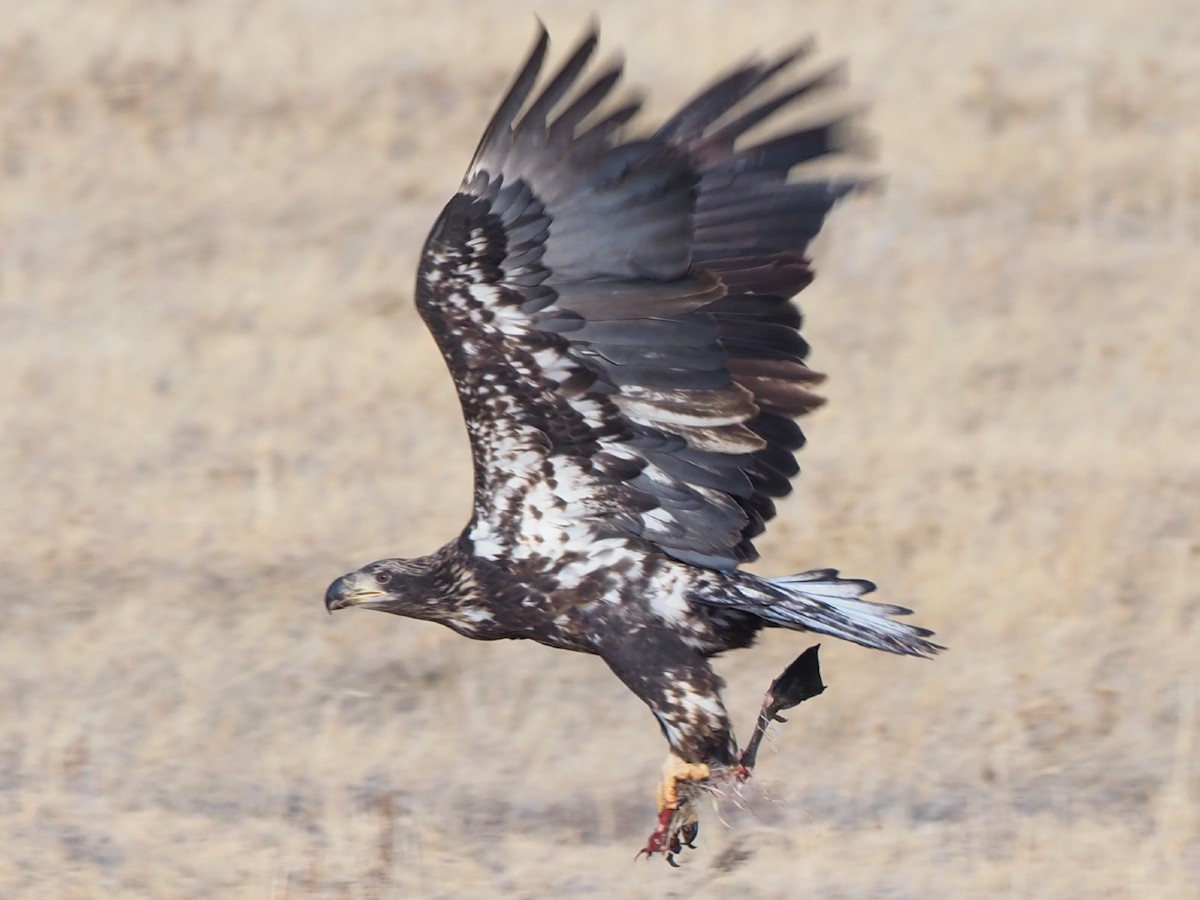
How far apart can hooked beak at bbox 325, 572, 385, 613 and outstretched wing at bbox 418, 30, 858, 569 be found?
0.47 meters

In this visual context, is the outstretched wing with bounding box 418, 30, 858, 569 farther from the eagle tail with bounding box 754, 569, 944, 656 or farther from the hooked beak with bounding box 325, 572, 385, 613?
the hooked beak with bounding box 325, 572, 385, 613

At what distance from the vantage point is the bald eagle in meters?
6.21

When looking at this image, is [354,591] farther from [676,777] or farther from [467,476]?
[467,476]

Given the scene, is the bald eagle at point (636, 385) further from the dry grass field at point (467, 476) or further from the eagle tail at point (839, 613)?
the dry grass field at point (467, 476)

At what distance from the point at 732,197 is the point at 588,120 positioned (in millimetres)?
786

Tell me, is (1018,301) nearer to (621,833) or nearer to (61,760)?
(621,833)

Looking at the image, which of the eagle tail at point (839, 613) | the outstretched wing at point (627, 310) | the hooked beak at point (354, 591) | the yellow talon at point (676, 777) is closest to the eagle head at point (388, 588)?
the hooked beak at point (354, 591)

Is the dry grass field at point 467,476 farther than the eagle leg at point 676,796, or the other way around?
the dry grass field at point 467,476

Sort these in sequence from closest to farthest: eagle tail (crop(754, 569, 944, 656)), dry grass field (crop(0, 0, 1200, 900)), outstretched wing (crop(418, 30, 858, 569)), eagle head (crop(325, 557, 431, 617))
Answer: outstretched wing (crop(418, 30, 858, 569))
eagle tail (crop(754, 569, 944, 656))
eagle head (crop(325, 557, 431, 617))
dry grass field (crop(0, 0, 1200, 900))

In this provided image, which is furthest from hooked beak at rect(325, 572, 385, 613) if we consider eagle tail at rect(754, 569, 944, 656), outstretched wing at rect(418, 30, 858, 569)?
eagle tail at rect(754, 569, 944, 656)

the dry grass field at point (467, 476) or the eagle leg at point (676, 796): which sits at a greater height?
the dry grass field at point (467, 476)

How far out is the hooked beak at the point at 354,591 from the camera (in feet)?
23.9

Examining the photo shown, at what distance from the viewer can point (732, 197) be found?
6938mm

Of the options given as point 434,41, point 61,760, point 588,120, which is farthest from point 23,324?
point 588,120
